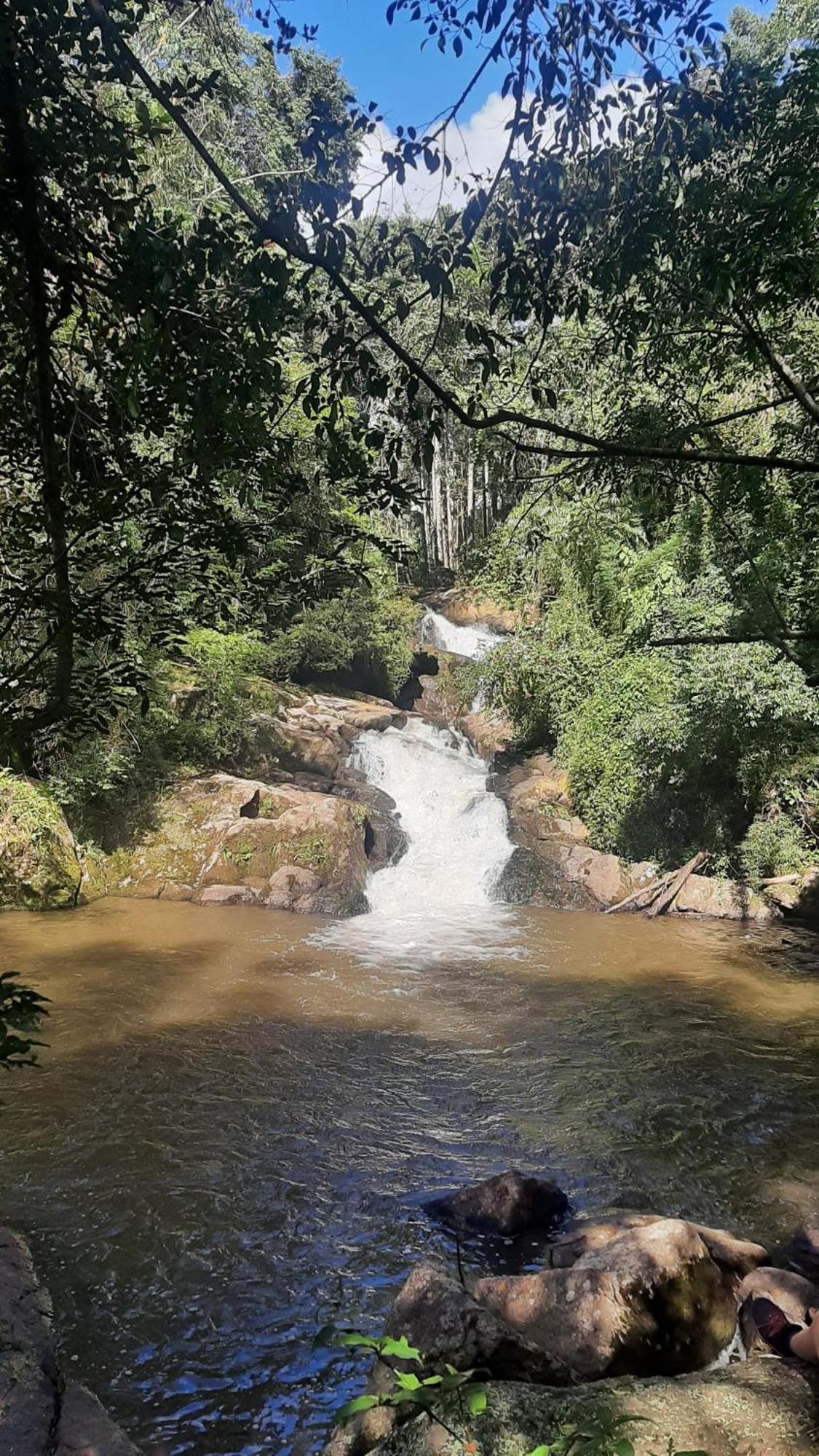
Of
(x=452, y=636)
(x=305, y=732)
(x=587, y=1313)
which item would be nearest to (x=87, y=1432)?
(x=587, y=1313)

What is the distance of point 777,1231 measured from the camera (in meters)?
4.69

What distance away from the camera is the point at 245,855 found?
13328mm

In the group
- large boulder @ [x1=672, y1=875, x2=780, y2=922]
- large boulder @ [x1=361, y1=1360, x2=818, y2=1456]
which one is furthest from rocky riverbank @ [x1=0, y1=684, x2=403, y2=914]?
large boulder @ [x1=361, y1=1360, x2=818, y2=1456]

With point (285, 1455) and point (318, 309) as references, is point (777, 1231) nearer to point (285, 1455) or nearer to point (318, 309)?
point (285, 1455)

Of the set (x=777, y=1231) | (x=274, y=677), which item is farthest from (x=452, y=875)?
(x=777, y=1231)

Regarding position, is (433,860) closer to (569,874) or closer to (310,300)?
(569,874)

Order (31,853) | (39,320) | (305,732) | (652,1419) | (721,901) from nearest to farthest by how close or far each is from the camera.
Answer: (39,320) → (652,1419) → (31,853) → (721,901) → (305,732)

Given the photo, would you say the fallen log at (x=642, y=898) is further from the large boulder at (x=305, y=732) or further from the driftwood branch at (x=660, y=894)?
the large boulder at (x=305, y=732)

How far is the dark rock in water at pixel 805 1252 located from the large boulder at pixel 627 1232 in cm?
14

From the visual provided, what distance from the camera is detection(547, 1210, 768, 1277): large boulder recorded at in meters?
4.09

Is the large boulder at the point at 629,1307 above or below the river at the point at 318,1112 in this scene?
above

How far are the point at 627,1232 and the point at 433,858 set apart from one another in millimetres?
11101

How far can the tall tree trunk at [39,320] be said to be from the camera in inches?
82.0

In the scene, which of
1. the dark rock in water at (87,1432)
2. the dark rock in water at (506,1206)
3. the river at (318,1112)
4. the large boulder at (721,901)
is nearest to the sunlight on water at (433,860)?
the river at (318,1112)
